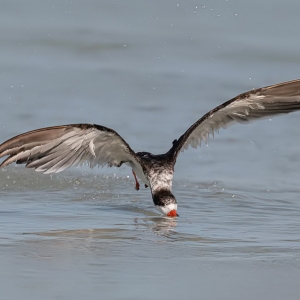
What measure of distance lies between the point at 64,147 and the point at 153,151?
251 cm

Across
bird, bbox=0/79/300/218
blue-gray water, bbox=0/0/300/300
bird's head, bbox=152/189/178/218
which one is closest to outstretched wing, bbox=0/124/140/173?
bird, bbox=0/79/300/218

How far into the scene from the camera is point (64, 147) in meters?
7.06

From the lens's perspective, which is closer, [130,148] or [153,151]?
[130,148]

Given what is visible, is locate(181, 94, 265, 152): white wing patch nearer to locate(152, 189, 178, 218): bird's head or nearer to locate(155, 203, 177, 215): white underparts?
locate(152, 189, 178, 218): bird's head

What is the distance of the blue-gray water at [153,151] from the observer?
198 inches

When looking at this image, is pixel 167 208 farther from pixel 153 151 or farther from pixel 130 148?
pixel 153 151

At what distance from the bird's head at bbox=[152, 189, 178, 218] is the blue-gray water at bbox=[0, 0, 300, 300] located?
0.25ft

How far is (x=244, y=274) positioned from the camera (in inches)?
198

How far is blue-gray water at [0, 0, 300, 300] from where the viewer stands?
16.5 feet

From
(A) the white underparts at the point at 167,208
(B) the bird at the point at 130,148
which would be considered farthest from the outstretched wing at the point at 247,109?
(A) the white underparts at the point at 167,208

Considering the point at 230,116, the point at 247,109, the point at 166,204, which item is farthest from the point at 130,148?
the point at 247,109

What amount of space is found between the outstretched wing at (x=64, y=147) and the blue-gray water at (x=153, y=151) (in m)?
0.43

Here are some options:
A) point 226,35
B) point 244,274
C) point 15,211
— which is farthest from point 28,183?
point 226,35

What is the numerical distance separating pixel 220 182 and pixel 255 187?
0.37m
